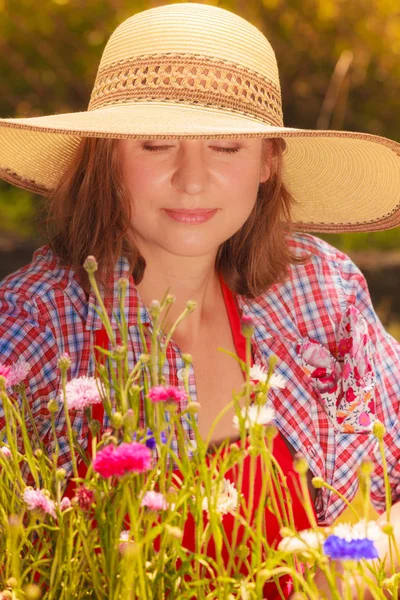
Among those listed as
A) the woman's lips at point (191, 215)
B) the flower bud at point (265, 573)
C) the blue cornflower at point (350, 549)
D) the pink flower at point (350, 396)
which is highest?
the woman's lips at point (191, 215)

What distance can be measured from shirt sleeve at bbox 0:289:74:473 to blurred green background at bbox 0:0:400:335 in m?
2.95

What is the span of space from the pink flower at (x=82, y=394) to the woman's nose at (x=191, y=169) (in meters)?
0.67

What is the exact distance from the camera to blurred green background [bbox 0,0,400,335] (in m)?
4.87

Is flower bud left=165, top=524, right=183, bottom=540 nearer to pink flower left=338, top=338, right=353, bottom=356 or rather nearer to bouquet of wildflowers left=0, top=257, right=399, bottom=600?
bouquet of wildflowers left=0, top=257, right=399, bottom=600

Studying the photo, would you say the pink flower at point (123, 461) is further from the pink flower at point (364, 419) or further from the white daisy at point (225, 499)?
the pink flower at point (364, 419)

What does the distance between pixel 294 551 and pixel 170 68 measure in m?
0.99

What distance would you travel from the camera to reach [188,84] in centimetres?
166

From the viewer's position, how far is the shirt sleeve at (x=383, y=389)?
2053 millimetres

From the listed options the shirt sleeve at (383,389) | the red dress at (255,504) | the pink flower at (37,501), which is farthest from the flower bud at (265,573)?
the shirt sleeve at (383,389)

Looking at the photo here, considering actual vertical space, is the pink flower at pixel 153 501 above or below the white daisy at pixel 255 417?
below

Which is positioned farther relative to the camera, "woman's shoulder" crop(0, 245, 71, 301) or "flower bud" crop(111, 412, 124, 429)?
"woman's shoulder" crop(0, 245, 71, 301)

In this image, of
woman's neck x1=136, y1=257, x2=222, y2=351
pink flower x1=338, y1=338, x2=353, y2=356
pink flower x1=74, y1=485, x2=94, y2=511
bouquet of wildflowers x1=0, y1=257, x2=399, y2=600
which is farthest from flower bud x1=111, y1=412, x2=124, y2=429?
pink flower x1=338, y1=338, x2=353, y2=356

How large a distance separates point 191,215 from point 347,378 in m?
0.52

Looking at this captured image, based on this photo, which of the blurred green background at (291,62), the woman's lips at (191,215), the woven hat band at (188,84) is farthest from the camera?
the blurred green background at (291,62)
